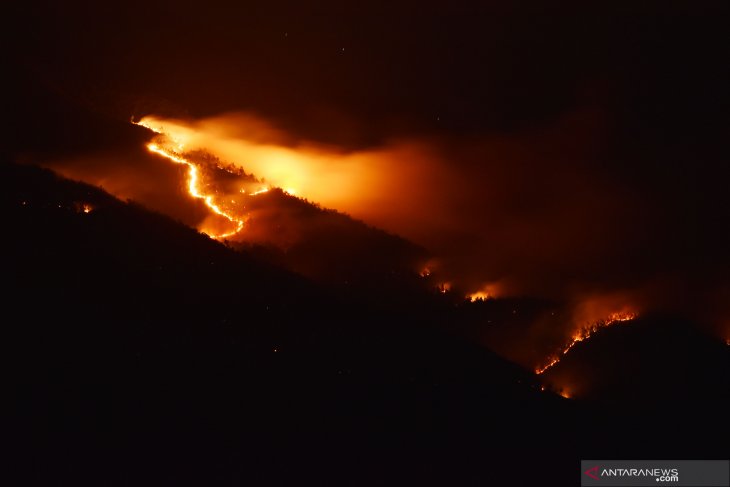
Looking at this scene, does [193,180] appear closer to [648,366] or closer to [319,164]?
[319,164]

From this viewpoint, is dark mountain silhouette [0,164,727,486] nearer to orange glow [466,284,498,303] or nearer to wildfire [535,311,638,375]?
wildfire [535,311,638,375]

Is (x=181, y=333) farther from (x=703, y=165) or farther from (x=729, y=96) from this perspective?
(x=729, y=96)

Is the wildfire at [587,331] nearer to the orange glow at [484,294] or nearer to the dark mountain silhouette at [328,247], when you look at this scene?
the orange glow at [484,294]

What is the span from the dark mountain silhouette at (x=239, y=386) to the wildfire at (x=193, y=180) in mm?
1997

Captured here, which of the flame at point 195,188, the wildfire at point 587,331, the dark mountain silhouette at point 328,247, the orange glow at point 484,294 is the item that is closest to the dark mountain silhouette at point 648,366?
the wildfire at point 587,331

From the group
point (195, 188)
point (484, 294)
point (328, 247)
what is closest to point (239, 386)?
point (328, 247)

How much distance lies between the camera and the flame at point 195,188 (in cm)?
1448

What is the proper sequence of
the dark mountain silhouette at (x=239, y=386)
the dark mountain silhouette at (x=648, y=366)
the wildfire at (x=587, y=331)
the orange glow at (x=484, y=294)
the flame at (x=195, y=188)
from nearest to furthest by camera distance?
1. the dark mountain silhouette at (x=239, y=386)
2. the dark mountain silhouette at (x=648, y=366)
3. the wildfire at (x=587, y=331)
4. the orange glow at (x=484, y=294)
5. the flame at (x=195, y=188)

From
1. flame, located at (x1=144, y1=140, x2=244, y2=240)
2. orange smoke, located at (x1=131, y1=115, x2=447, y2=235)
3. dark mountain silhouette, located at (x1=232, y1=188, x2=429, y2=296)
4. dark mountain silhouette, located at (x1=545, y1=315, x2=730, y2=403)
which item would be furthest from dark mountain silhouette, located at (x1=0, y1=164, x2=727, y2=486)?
orange smoke, located at (x1=131, y1=115, x2=447, y2=235)

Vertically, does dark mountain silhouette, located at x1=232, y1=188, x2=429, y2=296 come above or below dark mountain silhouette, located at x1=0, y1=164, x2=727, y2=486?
above

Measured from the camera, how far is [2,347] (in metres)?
8.86

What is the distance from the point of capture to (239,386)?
30.0 feet

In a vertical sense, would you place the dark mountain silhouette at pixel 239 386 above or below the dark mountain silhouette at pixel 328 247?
below

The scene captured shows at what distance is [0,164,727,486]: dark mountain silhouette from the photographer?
8.14 m
